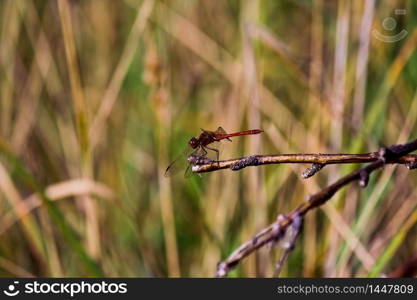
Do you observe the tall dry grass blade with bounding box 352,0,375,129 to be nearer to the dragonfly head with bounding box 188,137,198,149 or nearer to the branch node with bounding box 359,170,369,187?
the dragonfly head with bounding box 188,137,198,149

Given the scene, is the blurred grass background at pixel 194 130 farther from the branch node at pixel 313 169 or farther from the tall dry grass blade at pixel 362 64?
the branch node at pixel 313 169

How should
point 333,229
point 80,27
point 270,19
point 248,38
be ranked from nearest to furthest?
point 333,229 → point 248,38 → point 270,19 → point 80,27

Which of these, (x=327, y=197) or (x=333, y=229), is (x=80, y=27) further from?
(x=327, y=197)

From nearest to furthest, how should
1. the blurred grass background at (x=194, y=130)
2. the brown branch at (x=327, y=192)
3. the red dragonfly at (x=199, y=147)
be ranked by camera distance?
the brown branch at (x=327, y=192) < the red dragonfly at (x=199, y=147) < the blurred grass background at (x=194, y=130)

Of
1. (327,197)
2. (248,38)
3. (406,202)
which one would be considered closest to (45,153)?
(248,38)

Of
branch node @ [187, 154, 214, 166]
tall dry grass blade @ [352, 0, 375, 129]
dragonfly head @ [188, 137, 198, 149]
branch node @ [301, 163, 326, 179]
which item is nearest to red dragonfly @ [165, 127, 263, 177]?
dragonfly head @ [188, 137, 198, 149]

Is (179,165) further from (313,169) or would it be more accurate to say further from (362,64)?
(362,64)

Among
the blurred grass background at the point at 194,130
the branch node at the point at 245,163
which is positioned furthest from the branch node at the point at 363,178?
the blurred grass background at the point at 194,130

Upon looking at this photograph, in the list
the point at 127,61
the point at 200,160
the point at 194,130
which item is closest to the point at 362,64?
the point at 127,61
